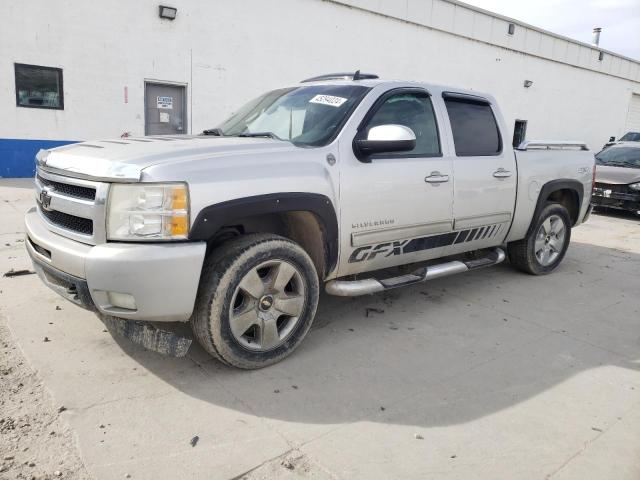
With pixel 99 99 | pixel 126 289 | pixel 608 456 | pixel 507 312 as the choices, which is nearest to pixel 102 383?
pixel 126 289

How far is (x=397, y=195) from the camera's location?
3801mm

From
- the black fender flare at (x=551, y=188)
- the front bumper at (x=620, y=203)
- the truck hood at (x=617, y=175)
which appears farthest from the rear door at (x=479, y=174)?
the truck hood at (x=617, y=175)

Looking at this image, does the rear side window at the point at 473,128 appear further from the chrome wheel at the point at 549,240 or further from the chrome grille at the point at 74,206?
the chrome grille at the point at 74,206

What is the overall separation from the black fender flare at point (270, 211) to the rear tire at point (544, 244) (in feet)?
9.47

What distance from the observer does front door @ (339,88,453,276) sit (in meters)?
3.58

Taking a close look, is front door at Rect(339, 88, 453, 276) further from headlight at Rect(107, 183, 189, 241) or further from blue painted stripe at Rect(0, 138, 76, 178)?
blue painted stripe at Rect(0, 138, 76, 178)

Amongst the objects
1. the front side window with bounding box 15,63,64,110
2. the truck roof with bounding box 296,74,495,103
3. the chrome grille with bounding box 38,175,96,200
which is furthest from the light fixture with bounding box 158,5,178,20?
the chrome grille with bounding box 38,175,96,200

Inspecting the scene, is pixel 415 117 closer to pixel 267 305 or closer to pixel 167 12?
pixel 267 305

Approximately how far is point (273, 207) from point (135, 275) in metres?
0.90

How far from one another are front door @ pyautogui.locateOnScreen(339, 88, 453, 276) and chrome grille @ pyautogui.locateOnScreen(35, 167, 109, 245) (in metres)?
1.51

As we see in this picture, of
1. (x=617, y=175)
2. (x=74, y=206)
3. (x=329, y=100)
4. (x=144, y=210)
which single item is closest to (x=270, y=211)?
(x=144, y=210)

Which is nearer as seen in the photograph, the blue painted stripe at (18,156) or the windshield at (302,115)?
the windshield at (302,115)

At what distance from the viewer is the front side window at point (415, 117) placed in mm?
3951

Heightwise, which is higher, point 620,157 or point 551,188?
point 620,157
